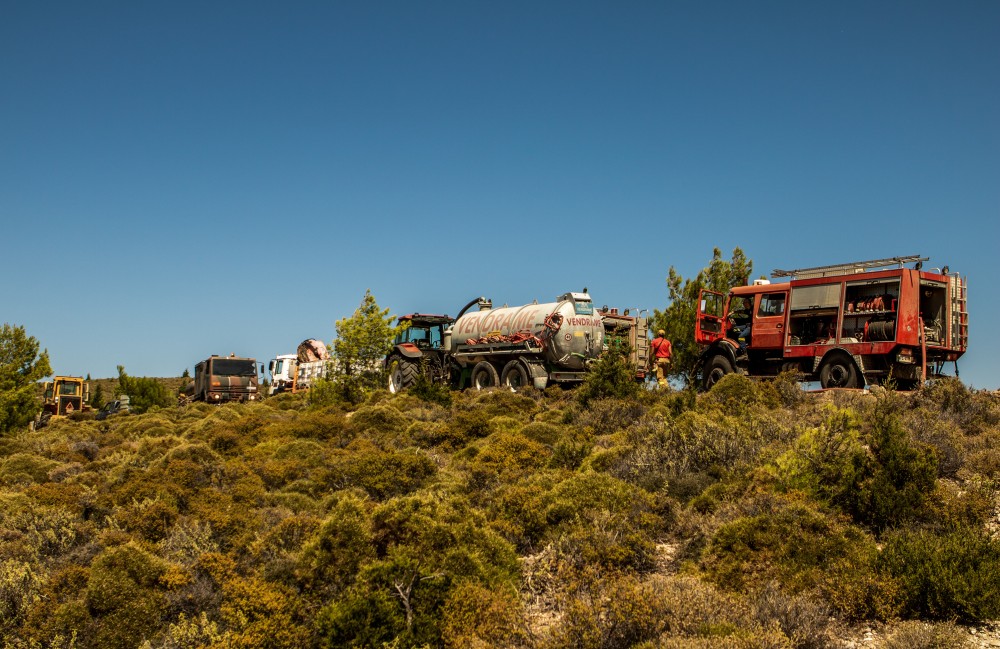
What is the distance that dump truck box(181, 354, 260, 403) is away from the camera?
3988cm

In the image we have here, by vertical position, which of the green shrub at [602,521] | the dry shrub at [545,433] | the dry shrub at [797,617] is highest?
the dry shrub at [545,433]

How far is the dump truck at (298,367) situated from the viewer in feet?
138

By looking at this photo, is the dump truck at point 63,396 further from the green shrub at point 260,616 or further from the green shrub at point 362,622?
the green shrub at point 362,622

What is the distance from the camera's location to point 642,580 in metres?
8.39

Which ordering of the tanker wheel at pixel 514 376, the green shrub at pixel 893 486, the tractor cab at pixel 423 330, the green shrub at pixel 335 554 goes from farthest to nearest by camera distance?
the tractor cab at pixel 423 330, the tanker wheel at pixel 514 376, the green shrub at pixel 893 486, the green shrub at pixel 335 554

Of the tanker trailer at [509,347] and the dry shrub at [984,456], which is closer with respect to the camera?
the dry shrub at [984,456]

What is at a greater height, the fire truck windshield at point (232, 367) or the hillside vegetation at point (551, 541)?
the fire truck windshield at point (232, 367)

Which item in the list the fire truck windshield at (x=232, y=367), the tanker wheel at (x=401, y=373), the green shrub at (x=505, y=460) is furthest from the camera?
the fire truck windshield at (x=232, y=367)

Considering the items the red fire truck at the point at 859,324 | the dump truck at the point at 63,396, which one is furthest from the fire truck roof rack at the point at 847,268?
the dump truck at the point at 63,396

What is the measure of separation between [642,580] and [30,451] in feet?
61.9

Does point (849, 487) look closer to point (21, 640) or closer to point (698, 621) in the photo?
point (698, 621)

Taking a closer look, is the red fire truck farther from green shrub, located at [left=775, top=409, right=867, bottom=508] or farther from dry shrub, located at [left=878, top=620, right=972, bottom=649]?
dry shrub, located at [left=878, top=620, right=972, bottom=649]

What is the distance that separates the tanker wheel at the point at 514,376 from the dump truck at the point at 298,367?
1636 centimetres

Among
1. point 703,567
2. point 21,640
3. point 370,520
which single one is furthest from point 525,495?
point 21,640
